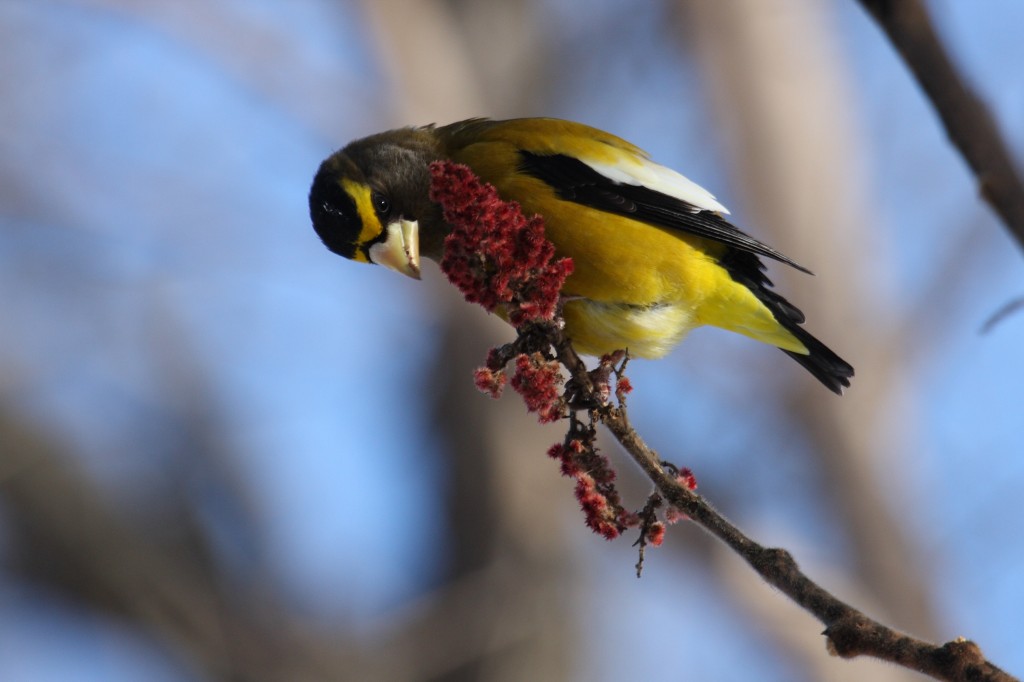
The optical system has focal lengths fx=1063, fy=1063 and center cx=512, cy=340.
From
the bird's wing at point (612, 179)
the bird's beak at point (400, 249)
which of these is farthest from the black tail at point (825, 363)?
the bird's beak at point (400, 249)

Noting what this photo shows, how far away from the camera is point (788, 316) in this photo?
4742 mm

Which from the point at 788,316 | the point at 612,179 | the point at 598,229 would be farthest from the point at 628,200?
the point at 788,316

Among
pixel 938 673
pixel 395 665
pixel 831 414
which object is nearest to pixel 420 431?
pixel 395 665

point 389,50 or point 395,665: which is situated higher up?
point 389,50

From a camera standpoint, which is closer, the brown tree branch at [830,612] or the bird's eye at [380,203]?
the brown tree branch at [830,612]

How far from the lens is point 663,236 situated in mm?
4418

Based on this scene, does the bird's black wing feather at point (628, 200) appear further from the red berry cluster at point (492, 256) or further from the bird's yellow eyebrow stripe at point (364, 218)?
the red berry cluster at point (492, 256)

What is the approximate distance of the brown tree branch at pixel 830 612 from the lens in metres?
1.87

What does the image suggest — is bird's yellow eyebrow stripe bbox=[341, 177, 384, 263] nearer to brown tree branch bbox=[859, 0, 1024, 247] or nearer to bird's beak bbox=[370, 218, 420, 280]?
bird's beak bbox=[370, 218, 420, 280]

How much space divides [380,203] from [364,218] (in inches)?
6.7

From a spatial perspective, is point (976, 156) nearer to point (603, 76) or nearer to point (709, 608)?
point (709, 608)

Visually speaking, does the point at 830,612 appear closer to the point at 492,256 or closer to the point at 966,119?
the point at 966,119

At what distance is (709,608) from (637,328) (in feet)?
21.8

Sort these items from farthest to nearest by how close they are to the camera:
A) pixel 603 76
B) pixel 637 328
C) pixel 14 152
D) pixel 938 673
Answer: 1. pixel 603 76
2. pixel 14 152
3. pixel 637 328
4. pixel 938 673
